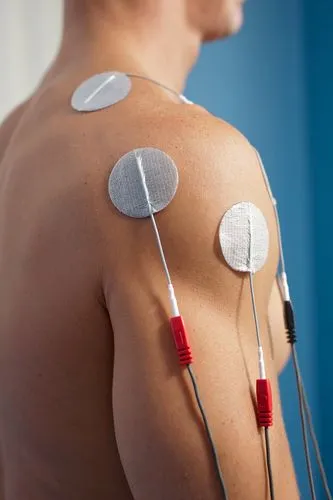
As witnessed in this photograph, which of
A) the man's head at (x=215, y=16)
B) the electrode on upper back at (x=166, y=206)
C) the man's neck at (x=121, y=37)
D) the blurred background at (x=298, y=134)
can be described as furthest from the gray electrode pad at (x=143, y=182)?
the blurred background at (x=298, y=134)

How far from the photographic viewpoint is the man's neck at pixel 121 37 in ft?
2.19

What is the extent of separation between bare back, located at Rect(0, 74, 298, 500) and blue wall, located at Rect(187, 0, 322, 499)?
1.21 metres

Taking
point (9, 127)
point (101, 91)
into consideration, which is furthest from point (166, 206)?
point (9, 127)

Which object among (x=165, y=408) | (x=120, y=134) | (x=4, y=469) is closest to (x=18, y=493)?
(x=4, y=469)

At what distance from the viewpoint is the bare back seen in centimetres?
48

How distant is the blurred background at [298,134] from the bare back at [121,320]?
1.20 metres

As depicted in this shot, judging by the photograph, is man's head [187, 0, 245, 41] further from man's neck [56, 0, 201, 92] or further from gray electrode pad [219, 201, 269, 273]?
gray electrode pad [219, 201, 269, 273]

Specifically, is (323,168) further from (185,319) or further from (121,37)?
(185,319)

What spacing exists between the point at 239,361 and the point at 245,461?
8 cm

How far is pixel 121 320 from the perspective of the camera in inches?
20.0

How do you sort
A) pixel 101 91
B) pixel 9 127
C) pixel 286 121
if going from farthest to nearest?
1. pixel 286 121
2. pixel 9 127
3. pixel 101 91

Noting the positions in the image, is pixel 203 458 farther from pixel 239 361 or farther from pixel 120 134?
pixel 120 134

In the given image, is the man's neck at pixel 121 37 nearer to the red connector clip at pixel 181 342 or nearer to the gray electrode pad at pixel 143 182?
the gray electrode pad at pixel 143 182

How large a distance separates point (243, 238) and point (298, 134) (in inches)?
58.6
